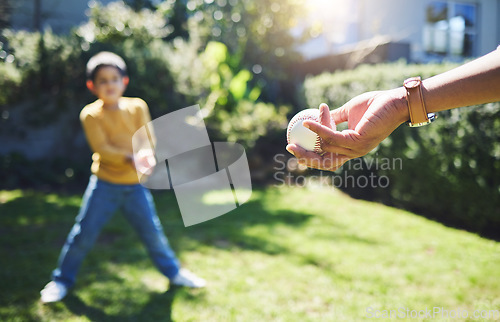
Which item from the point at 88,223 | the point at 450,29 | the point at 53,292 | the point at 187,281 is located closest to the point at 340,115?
the point at 187,281

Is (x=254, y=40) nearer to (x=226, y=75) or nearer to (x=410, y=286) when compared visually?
(x=226, y=75)

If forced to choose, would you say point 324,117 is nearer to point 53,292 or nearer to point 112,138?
point 112,138

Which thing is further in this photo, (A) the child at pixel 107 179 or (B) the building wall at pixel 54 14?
(B) the building wall at pixel 54 14

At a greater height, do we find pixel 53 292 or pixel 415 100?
pixel 415 100

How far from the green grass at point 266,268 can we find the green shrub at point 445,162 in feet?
1.10

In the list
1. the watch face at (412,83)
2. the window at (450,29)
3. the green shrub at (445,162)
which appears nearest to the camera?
the watch face at (412,83)

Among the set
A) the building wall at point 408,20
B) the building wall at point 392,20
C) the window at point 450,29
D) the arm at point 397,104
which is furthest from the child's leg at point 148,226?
the window at point 450,29

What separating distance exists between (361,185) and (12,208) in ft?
19.3

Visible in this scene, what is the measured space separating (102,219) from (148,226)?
38 centimetres

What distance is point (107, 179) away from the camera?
3.17 metres

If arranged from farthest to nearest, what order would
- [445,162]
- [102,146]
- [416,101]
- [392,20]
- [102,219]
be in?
[392,20], [445,162], [102,219], [102,146], [416,101]

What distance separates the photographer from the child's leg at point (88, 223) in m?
3.16

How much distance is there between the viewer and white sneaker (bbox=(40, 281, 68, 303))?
3.07 meters

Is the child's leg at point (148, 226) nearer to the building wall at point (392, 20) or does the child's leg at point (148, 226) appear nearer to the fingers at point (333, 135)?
the fingers at point (333, 135)
